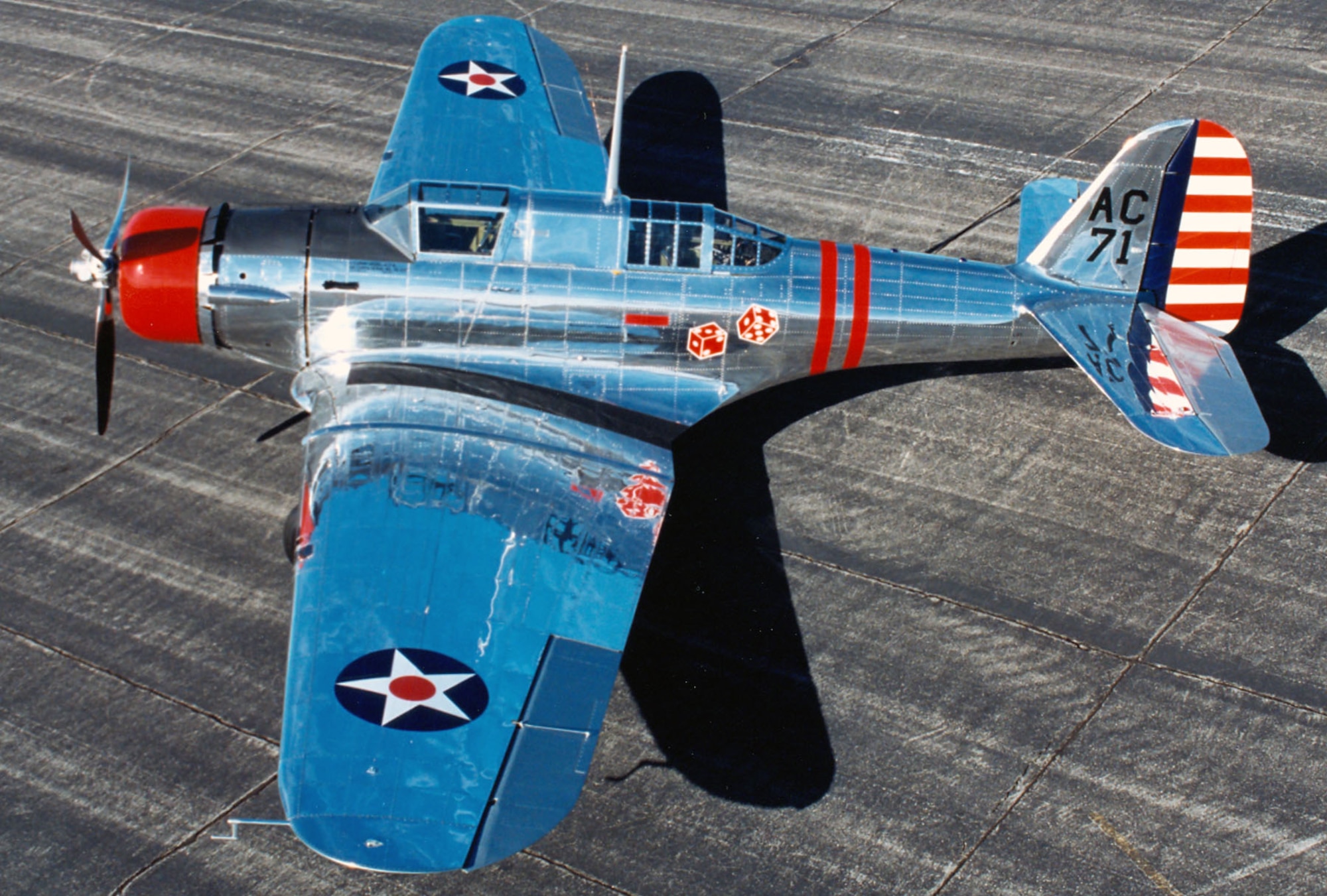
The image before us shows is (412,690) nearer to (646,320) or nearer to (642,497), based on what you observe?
(642,497)

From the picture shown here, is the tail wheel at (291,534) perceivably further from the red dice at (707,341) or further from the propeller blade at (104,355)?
the red dice at (707,341)

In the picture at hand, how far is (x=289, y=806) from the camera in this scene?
291 inches

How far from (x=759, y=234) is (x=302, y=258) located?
4.02 metres

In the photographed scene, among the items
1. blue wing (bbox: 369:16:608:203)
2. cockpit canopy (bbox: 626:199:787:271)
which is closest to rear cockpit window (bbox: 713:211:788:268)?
cockpit canopy (bbox: 626:199:787:271)

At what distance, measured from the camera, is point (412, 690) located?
26.6 feet

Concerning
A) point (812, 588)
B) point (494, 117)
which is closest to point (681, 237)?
point (812, 588)

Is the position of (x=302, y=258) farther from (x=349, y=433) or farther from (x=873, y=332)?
(x=873, y=332)

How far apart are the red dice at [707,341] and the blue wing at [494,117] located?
8.70 ft

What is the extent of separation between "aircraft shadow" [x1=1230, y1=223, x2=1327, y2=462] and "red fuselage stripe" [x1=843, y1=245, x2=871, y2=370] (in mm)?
3950

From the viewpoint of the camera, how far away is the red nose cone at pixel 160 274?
35.1ft

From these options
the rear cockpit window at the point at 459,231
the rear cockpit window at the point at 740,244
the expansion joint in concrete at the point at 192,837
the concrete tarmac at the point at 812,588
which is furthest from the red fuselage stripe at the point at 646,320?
the expansion joint in concrete at the point at 192,837

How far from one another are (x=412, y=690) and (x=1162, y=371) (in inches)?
274

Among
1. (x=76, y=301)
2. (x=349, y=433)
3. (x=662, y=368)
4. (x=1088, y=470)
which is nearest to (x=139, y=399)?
(x=76, y=301)

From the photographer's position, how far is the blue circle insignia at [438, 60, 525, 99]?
14.1 m
